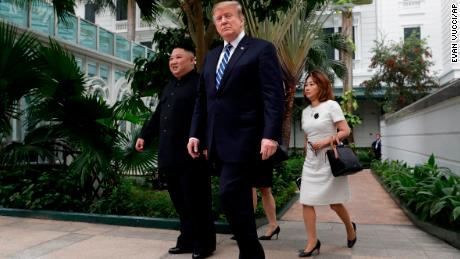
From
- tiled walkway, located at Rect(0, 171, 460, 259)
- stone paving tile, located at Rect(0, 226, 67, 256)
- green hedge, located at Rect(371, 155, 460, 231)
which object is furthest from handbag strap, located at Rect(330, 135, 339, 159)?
stone paving tile, located at Rect(0, 226, 67, 256)

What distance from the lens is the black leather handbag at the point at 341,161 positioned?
3533 mm

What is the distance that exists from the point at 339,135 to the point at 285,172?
18.6ft

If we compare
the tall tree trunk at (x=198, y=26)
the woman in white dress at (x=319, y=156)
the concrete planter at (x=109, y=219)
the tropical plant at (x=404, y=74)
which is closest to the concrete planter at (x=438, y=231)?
the woman in white dress at (x=319, y=156)

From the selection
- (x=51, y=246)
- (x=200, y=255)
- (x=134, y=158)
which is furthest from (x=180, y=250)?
(x=134, y=158)

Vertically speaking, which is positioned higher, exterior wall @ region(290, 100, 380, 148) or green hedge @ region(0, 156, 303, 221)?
exterior wall @ region(290, 100, 380, 148)

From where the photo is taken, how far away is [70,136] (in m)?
5.61

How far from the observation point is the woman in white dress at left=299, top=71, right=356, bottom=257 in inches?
144

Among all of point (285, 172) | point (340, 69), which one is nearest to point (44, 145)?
point (285, 172)

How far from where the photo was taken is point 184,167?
144 inches

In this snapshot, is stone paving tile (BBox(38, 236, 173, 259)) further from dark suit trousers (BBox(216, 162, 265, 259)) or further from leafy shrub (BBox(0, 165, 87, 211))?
leafy shrub (BBox(0, 165, 87, 211))

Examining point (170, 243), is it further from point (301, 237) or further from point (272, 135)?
point (272, 135)

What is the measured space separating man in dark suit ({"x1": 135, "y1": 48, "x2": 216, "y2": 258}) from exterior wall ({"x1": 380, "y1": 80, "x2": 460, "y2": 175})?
3530 mm

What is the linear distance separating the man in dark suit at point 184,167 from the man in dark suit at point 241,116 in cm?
63

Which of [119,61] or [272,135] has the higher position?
[119,61]
